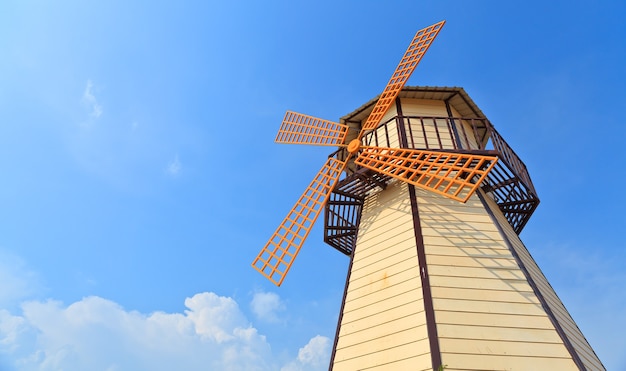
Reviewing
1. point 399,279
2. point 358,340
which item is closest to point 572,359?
point 399,279

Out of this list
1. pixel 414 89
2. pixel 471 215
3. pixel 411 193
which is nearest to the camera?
pixel 471 215

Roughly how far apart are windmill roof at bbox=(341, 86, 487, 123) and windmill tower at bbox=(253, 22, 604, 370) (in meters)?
0.04

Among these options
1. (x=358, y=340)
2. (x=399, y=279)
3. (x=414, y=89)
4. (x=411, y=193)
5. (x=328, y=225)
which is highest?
(x=414, y=89)

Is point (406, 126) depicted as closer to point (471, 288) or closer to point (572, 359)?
point (471, 288)

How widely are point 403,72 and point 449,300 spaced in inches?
261

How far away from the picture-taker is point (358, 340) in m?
6.12

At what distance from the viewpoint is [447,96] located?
10.1 metres

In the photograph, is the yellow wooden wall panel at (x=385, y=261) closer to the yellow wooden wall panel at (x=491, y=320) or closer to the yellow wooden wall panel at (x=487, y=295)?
the yellow wooden wall panel at (x=487, y=295)

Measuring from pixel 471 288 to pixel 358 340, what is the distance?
6.26 feet

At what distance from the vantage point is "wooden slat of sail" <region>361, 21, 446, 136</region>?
382 inches

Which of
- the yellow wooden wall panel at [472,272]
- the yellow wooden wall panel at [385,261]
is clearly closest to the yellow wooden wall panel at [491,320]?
the yellow wooden wall panel at [472,272]

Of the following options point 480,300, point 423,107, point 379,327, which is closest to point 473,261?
point 480,300

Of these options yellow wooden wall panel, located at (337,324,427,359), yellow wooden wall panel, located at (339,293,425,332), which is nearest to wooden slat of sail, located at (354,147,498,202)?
yellow wooden wall panel, located at (339,293,425,332)

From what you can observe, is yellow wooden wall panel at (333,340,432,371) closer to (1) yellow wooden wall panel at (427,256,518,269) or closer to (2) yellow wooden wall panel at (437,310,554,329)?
(2) yellow wooden wall panel at (437,310,554,329)
